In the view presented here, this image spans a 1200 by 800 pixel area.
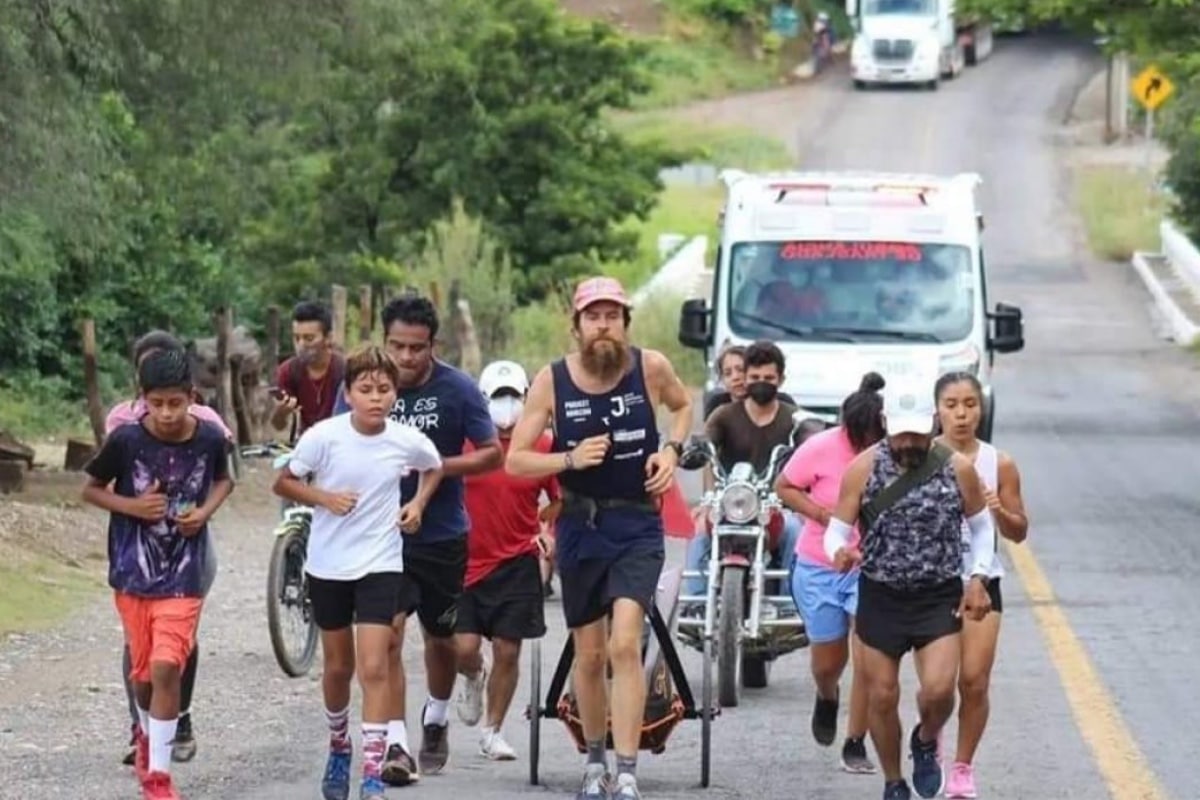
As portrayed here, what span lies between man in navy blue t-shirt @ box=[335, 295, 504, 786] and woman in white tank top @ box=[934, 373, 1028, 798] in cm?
173

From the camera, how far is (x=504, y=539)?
1088 cm

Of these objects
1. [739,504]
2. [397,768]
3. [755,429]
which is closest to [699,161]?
[755,429]

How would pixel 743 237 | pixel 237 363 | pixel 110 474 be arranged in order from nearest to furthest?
pixel 110 474
pixel 743 237
pixel 237 363

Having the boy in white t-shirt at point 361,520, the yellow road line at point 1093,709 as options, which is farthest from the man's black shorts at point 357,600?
the yellow road line at point 1093,709

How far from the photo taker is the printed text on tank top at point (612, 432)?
381 inches

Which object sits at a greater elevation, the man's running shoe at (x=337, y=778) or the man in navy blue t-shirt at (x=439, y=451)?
the man in navy blue t-shirt at (x=439, y=451)

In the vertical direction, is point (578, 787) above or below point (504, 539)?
below

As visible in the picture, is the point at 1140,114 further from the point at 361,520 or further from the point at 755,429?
the point at 361,520

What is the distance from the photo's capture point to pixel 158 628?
968cm

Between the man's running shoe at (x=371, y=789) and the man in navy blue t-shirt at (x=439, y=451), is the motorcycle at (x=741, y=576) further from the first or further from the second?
the man's running shoe at (x=371, y=789)

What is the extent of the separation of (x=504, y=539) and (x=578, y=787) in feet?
3.69

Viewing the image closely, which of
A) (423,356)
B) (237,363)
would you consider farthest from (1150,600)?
(237,363)

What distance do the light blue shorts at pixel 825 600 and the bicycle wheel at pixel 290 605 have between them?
3.18 meters

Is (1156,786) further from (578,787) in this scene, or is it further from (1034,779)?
(578,787)
